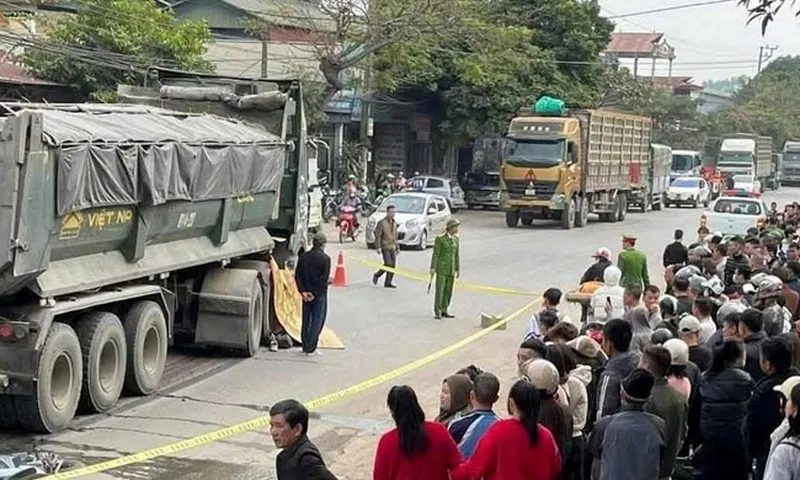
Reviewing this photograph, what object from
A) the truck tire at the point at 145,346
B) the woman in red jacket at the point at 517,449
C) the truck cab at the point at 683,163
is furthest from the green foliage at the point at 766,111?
the woman in red jacket at the point at 517,449

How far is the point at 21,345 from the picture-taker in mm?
10727

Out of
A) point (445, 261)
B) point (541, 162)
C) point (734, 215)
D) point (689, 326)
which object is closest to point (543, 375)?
point (689, 326)

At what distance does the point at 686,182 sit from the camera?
56.2 metres

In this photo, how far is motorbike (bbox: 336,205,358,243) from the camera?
3166 centimetres

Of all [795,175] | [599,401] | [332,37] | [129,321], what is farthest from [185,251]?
[795,175]

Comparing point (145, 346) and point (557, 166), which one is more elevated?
point (557, 166)

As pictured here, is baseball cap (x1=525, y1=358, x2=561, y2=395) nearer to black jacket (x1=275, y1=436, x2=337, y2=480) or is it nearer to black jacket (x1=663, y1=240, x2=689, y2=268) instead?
black jacket (x1=275, y1=436, x2=337, y2=480)

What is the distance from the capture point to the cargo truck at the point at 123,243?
10586 mm

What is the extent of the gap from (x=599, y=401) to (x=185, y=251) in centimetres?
730

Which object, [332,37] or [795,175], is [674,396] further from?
[795,175]

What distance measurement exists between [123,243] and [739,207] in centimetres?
2141

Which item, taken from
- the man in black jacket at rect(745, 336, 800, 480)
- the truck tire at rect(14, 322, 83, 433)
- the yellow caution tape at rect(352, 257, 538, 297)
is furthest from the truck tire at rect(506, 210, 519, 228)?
the man in black jacket at rect(745, 336, 800, 480)

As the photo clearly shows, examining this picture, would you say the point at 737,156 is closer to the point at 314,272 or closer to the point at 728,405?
the point at 314,272

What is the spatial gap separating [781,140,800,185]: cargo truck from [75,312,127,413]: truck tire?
245 feet
